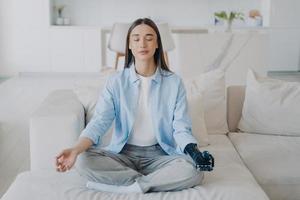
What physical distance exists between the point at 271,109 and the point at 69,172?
124cm

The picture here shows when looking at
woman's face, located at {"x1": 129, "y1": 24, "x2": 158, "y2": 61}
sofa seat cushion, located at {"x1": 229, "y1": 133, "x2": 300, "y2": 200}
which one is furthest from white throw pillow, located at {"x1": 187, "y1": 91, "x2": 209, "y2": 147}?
woman's face, located at {"x1": 129, "y1": 24, "x2": 158, "y2": 61}

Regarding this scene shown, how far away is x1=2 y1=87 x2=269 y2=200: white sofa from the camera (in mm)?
1776

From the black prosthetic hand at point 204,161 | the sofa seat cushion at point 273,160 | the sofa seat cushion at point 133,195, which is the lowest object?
the sofa seat cushion at point 273,160

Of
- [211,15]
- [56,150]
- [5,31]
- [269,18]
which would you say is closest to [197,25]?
[211,15]

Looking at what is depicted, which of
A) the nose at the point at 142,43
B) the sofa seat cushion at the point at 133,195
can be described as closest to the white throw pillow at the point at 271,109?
the sofa seat cushion at the point at 133,195

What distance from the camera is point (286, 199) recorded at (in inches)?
81.7

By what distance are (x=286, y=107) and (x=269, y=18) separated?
5323mm

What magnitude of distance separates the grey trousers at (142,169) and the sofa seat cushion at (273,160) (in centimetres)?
39

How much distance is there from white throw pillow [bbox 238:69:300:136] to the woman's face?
2.75ft

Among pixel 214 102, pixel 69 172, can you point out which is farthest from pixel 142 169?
pixel 214 102

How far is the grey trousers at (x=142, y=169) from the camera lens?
181 cm

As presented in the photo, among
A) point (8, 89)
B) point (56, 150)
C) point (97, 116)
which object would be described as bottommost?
point (8, 89)

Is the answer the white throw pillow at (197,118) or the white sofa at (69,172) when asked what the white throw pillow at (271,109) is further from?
the white throw pillow at (197,118)

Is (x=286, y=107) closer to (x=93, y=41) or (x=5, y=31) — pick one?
(x=93, y=41)
